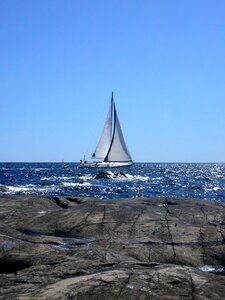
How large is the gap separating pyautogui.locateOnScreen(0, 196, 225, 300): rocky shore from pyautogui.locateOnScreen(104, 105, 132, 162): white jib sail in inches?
3210

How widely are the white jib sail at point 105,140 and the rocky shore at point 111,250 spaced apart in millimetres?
86363

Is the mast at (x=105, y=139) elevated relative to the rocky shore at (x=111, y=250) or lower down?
elevated

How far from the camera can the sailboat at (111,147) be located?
341 ft

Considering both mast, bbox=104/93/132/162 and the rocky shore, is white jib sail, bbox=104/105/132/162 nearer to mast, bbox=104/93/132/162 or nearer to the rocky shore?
mast, bbox=104/93/132/162

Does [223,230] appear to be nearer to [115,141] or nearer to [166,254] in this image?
[166,254]

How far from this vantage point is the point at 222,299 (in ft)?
21.5

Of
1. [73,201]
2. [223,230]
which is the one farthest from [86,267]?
[73,201]

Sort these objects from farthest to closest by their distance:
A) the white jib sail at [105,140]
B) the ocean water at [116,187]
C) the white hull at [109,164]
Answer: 1. the white jib sail at [105,140]
2. the white hull at [109,164]
3. the ocean water at [116,187]

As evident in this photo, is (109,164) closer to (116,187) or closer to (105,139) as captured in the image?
(105,139)

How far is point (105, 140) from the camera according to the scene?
109m

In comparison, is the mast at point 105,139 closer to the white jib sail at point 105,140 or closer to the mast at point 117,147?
the white jib sail at point 105,140

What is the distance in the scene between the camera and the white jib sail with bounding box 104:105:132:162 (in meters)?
104

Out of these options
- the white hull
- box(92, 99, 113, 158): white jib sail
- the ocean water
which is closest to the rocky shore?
the ocean water

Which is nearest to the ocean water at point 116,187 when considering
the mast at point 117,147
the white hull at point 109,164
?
the white hull at point 109,164
